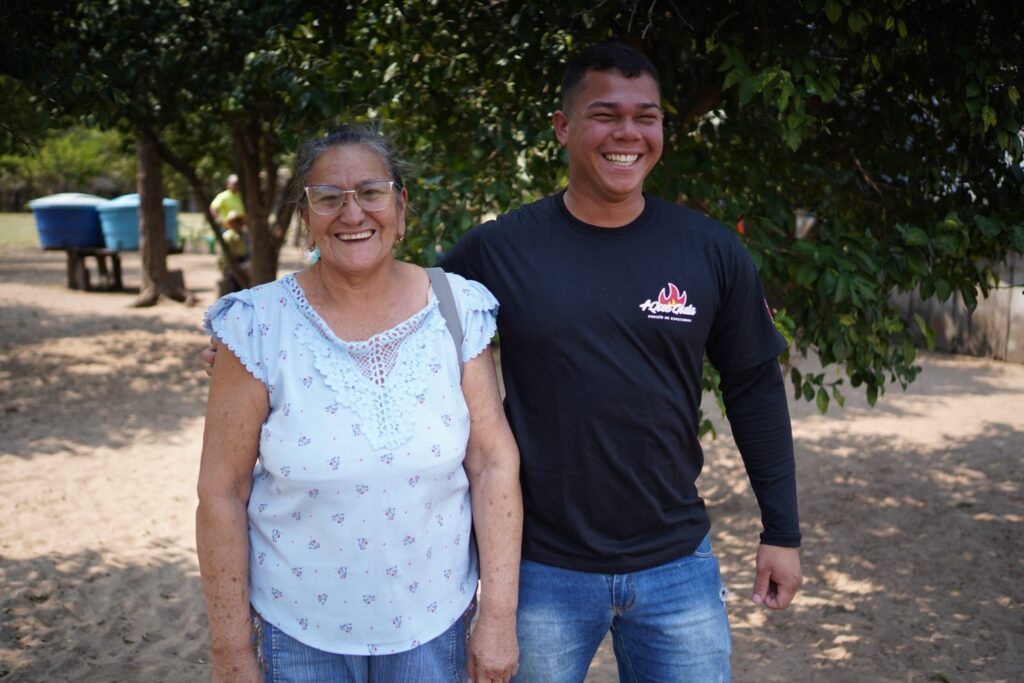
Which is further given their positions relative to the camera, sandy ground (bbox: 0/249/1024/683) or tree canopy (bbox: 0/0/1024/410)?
sandy ground (bbox: 0/249/1024/683)

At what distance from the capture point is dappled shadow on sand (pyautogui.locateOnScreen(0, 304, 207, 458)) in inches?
306

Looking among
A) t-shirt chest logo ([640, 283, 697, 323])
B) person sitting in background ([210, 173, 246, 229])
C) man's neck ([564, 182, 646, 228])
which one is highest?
person sitting in background ([210, 173, 246, 229])

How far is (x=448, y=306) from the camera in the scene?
214 cm

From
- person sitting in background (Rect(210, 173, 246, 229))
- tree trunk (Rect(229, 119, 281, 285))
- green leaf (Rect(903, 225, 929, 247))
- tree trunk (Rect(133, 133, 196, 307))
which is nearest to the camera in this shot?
green leaf (Rect(903, 225, 929, 247))

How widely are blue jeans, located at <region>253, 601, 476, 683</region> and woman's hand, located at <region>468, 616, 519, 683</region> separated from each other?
9 cm

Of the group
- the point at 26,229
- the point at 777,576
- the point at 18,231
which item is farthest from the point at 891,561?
the point at 26,229

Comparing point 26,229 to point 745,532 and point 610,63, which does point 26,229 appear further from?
point 610,63

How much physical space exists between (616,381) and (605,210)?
39 centimetres

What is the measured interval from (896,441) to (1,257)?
62.7 ft

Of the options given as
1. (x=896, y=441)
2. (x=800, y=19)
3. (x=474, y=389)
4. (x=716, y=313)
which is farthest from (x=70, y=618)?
(x=896, y=441)

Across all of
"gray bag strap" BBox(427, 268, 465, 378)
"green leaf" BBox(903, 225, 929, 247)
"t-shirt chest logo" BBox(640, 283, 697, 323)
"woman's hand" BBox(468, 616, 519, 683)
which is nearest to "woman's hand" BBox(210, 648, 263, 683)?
"woman's hand" BBox(468, 616, 519, 683)

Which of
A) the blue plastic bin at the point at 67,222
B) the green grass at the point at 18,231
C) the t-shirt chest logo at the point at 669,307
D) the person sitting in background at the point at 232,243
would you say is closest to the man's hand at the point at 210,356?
the t-shirt chest logo at the point at 669,307

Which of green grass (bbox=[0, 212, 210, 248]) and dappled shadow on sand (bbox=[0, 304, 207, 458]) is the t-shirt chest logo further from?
green grass (bbox=[0, 212, 210, 248])

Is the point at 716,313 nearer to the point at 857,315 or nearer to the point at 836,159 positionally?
the point at 857,315
